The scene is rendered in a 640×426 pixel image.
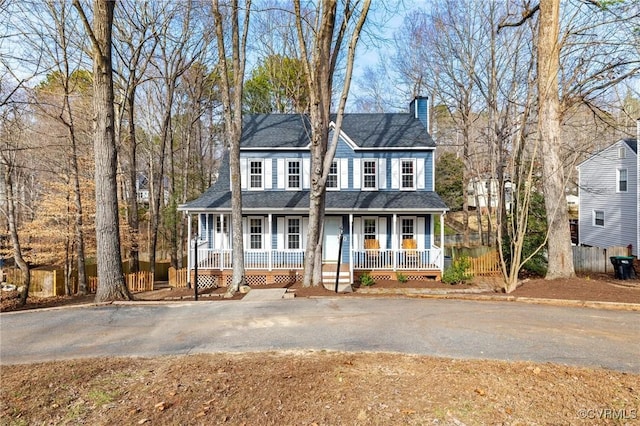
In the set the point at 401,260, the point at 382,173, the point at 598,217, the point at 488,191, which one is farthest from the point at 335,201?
the point at 598,217

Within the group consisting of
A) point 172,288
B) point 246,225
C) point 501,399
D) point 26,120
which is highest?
point 26,120

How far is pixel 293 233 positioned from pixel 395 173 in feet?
18.3

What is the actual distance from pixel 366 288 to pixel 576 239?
2291 centimetres

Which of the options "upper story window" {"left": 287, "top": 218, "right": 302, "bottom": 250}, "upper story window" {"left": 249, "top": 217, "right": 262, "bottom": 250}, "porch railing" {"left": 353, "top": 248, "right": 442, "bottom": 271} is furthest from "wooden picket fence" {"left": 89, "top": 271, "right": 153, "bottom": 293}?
"porch railing" {"left": 353, "top": 248, "right": 442, "bottom": 271}

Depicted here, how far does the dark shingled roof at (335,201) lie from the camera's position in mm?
16406

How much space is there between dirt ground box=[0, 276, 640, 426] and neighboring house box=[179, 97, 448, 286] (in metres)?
10.6

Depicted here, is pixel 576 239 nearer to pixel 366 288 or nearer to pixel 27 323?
pixel 366 288

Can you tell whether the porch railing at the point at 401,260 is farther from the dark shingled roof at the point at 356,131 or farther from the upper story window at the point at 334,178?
the dark shingled roof at the point at 356,131

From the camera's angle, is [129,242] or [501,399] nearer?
[501,399]

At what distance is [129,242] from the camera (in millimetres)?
19062

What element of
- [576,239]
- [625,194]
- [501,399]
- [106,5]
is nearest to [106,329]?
[501,399]

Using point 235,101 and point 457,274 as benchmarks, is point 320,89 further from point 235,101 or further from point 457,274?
point 457,274

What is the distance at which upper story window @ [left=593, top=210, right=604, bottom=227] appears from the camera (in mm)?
24609

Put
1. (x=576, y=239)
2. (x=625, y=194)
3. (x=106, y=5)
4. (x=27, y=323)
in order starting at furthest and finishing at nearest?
1. (x=576, y=239)
2. (x=625, y=194)
3. (x=106, y=5)
4. (x=27, y=323)
